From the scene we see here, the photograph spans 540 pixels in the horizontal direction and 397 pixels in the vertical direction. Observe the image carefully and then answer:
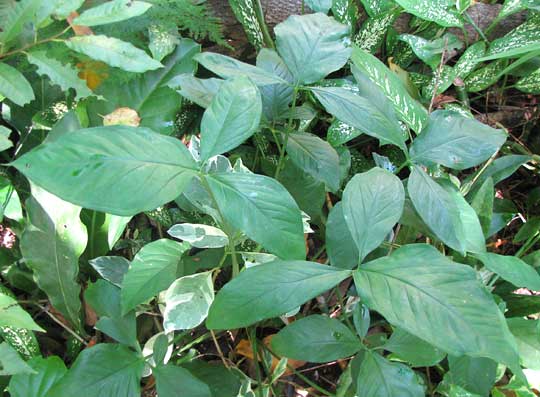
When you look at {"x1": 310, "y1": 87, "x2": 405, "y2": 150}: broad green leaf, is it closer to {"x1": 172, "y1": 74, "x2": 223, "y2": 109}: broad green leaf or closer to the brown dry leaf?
{"x1": 172, "y1": 74, "x2": 223, "y2": 109}: broad green leaf

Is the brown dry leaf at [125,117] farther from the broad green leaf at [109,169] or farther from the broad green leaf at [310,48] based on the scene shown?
the broad green leaf at [109,169]

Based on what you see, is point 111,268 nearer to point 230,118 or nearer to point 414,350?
point 230,118

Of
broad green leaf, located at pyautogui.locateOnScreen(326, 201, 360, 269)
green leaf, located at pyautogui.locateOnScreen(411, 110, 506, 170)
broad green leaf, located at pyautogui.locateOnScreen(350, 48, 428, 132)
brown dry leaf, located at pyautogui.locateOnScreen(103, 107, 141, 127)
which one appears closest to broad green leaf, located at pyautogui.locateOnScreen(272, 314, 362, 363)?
broad green leaf, located at pyautogui.locateOnScreen(326, 201, 360, 269)

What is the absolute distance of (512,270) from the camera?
80 centimetres

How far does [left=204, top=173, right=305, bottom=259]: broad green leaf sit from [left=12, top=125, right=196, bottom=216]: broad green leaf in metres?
0.06

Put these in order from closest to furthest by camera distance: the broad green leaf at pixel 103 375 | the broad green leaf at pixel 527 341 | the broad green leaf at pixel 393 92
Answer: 1. the broad green leaf at pixel 103 375
2. the broad green leaf at pixel 527 341
3. the broad green leaf at pixel 393 92

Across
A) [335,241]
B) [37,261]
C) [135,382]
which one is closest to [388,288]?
[335,241]

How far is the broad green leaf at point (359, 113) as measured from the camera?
0.72m

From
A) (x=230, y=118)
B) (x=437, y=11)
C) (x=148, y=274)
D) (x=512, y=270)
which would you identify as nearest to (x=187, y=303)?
(x=148, y=274)

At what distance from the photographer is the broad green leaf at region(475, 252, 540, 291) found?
784 mm

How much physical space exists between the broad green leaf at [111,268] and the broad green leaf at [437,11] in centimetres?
86

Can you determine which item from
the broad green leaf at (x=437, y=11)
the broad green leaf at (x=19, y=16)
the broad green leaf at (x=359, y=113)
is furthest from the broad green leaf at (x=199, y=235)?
the broad green leaf at (x=437, y=11)

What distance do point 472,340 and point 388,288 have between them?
0.11 meters

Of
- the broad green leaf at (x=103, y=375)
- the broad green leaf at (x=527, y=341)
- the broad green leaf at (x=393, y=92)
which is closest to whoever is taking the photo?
the broad green leaf at (x=103, y=375)
